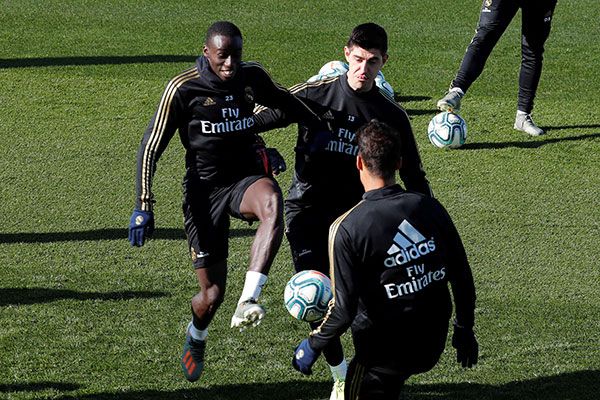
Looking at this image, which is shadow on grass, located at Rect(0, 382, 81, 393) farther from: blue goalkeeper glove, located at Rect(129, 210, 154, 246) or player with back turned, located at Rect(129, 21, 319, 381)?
blue goalkeeper glove, located at Rect(129, 210, 154, 246)

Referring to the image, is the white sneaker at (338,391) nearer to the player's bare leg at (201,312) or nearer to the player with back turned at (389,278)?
the player's bare leg at (201,312)

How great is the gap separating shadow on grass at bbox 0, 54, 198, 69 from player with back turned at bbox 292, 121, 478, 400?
37.1ft

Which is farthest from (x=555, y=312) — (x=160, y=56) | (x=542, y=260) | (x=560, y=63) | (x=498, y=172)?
(x=160, y=56)

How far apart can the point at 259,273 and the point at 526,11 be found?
7.53 meters

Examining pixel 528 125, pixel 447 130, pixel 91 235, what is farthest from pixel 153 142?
pixel 528 125

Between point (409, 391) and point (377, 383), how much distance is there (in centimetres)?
221

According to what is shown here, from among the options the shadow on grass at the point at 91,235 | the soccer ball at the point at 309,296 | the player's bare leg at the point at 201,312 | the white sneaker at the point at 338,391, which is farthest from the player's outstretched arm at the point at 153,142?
the shadow on grass at the point at 91,235

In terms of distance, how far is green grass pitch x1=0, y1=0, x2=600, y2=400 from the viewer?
29.1 feet

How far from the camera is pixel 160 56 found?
690 inches

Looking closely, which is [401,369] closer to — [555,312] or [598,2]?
[555,312]

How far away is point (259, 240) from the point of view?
7594mm

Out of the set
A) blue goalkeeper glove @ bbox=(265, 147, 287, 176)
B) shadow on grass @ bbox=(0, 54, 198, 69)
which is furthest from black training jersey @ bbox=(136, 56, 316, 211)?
shadow on grass @ bbox=(0, 54, 198, 69)

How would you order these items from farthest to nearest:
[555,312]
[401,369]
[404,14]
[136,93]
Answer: [404,14] < [136,93] < [555,312] < [401,369]

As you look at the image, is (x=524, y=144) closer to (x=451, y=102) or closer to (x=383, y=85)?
(x=451, y=102)
